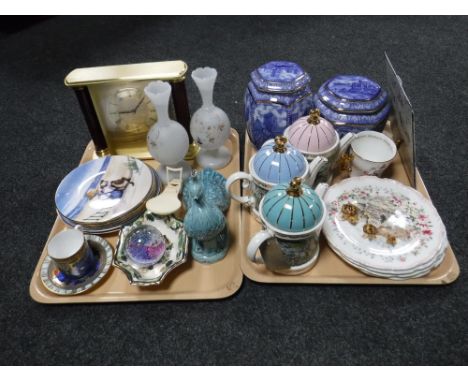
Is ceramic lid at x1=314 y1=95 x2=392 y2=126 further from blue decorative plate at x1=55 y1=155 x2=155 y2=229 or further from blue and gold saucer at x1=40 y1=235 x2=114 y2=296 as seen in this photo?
blue and gold saucer at x1=40 y1=235 x2=114 y2=296

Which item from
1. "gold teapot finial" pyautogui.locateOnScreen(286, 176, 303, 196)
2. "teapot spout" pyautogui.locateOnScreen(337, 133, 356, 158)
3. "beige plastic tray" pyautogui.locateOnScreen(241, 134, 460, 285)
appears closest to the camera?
"gold teapot finial" pyautogui.locateOnScreen(286, 176, 303, 196)

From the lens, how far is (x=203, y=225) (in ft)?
2.30

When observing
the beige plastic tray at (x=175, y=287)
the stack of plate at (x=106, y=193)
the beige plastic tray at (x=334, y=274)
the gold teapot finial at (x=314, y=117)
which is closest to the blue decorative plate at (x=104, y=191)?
the stack of plate at (x=106, y=193)

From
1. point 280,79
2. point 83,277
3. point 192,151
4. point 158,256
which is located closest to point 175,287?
point 158,256

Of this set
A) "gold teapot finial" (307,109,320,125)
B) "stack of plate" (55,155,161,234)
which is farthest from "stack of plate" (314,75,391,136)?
"stack of plate" (55,155,161,234)

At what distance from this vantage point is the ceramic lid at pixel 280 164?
71 cm

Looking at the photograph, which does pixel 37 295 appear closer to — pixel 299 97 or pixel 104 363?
pixel 104 363

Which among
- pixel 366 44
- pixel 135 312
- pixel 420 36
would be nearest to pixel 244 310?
pixel 135 312

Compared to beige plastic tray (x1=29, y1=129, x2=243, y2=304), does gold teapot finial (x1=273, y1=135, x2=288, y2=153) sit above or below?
above

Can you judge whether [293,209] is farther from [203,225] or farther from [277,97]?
[277,97]

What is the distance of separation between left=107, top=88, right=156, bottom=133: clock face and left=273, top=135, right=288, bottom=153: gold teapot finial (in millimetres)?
379

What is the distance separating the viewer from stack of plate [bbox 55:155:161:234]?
806 millimetres

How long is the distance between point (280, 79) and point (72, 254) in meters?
0.58

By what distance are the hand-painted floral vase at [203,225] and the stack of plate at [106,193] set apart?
0.14m
